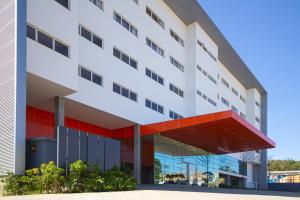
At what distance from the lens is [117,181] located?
19641 mm

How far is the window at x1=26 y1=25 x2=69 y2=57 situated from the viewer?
2005 centimetres

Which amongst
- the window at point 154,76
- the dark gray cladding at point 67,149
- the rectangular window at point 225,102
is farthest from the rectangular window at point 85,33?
the rectangular window at point 225,102

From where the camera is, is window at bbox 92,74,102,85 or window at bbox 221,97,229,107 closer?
window at bbox 92,74,102,85

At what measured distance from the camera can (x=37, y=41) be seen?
66.5 feet

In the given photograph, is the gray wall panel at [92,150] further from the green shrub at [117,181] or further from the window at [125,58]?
the window at [125,58]

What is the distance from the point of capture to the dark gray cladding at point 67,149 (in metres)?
18.9

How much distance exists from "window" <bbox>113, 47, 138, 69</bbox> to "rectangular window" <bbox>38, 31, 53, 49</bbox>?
297 inches

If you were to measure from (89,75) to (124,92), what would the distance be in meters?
4.16

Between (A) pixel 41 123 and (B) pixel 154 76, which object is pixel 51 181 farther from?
(B) pixel 154 76

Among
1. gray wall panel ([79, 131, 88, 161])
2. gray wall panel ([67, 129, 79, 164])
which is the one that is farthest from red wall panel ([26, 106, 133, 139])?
gray wall panel ([67, 129, 79, 164])

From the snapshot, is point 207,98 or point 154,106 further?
point 207,98

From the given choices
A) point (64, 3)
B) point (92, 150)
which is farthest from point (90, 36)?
point (92, 150)

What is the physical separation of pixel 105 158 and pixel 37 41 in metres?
7.68

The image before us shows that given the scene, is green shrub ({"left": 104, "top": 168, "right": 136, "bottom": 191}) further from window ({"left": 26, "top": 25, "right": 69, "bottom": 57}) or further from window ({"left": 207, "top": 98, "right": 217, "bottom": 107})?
window ({"left": 207, "top": 98, "right": 217, "bottom": 107})
